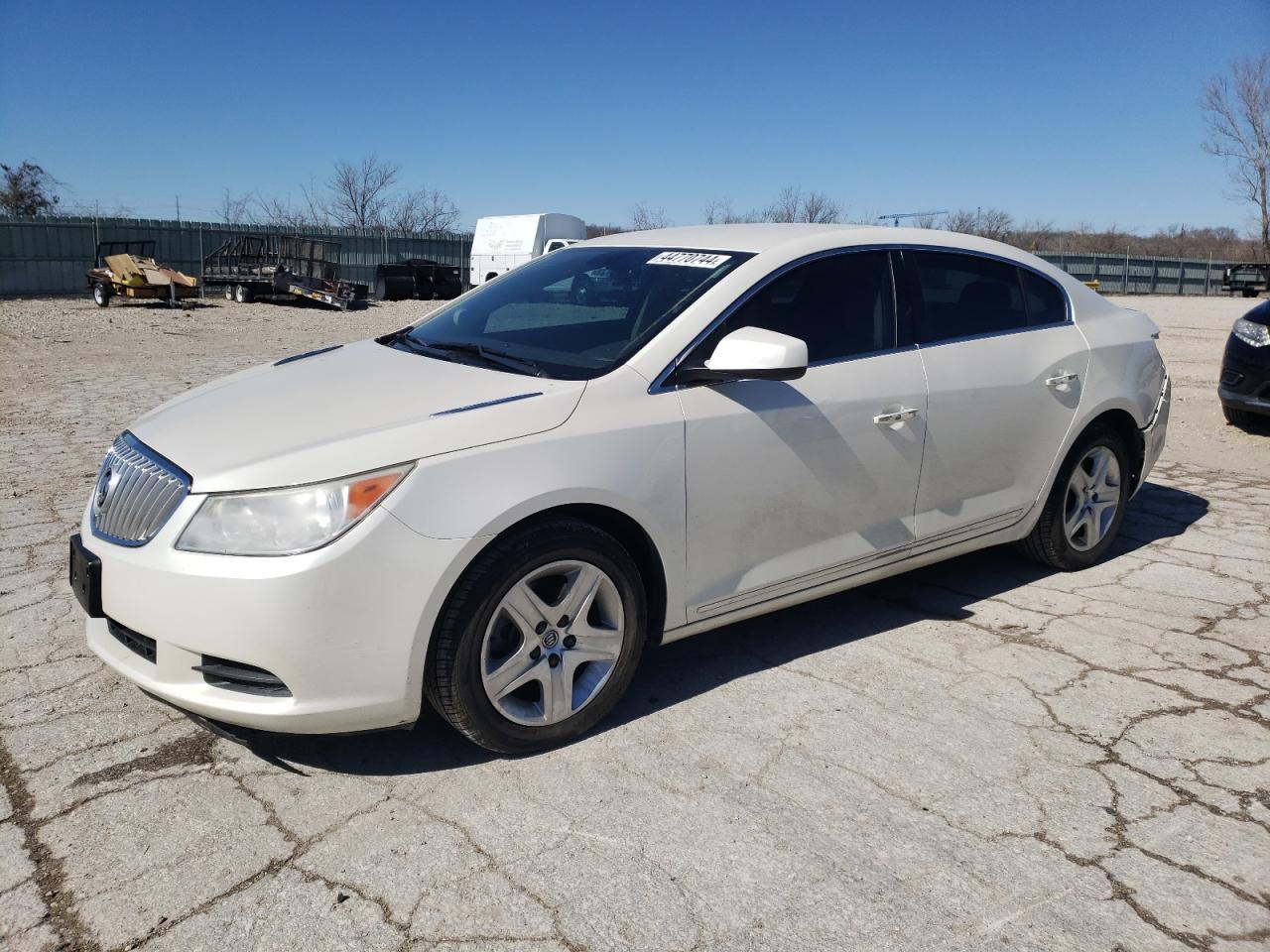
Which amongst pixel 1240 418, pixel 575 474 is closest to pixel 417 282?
pixel 1240 418

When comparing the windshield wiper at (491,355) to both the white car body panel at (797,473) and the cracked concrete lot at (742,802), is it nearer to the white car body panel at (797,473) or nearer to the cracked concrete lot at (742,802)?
the white car body panel at (797,473)

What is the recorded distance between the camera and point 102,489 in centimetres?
325

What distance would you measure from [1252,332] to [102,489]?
8.33 metres

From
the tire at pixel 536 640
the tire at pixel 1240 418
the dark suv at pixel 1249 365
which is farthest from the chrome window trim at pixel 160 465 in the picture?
the tire at pixel 1240 418

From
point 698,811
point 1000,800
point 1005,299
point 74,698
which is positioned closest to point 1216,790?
point 1000,800

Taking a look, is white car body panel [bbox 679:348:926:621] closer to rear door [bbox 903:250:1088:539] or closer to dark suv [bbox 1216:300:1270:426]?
rear door [bbox 903:250:1088:539]

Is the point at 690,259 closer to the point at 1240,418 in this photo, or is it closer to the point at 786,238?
the point at 786,238

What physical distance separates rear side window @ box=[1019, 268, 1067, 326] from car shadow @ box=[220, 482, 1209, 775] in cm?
126

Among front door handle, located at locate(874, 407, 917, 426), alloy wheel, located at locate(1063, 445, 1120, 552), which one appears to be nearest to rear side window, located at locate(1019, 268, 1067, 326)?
alloy wheel, located at locate(1063, 445, 1120, 552)

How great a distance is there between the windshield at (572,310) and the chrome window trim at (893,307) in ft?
0.43

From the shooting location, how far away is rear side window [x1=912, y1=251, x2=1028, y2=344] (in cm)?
416

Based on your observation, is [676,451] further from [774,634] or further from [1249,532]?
[1249,532]

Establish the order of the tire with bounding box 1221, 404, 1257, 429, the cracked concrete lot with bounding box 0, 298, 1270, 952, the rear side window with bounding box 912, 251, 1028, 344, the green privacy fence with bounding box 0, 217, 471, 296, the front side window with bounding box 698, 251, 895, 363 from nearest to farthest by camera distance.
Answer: the cracked concrete lot with bounding box 0, 298, 1270, 952, the front side window with bounding box 698, 251, 895, 363, the rear side window with bounding box 912, 251, 1028, 344, the tire with bounding box 1221, 404, 1257, 429, the green privacy fence with bounding box 0, 217, 471, 296

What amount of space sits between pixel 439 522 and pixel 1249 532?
16.5ft
